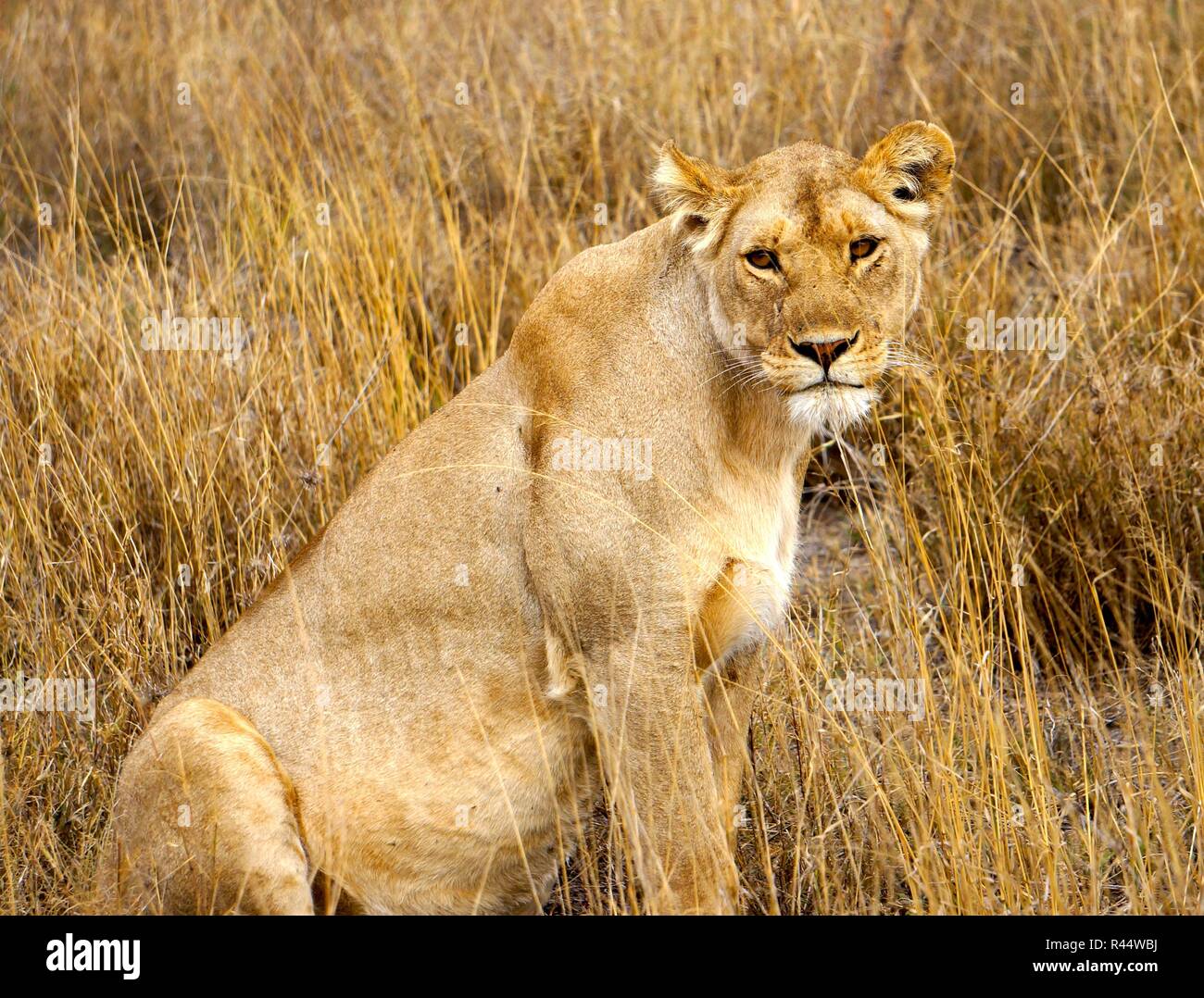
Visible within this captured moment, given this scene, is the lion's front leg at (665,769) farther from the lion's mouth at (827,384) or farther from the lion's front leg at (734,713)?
the lion's mouth at (827,384)

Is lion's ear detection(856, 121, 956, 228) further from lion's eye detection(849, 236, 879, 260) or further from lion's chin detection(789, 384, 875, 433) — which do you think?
lion's chin detection(789, 384, 875, 433)

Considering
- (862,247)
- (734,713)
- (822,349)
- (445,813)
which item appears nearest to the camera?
(822,349)

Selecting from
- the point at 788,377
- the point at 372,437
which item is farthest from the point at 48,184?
the point at 788,377

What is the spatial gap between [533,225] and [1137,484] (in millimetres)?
2452

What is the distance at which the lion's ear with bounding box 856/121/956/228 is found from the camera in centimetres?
298

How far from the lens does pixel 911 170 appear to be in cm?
305

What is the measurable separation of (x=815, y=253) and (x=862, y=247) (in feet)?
0.38

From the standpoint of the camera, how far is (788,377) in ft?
9.30

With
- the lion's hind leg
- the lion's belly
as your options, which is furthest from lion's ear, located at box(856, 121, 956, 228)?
the lion's hind leg

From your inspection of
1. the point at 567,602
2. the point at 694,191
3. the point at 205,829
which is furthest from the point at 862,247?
the point at 205,829

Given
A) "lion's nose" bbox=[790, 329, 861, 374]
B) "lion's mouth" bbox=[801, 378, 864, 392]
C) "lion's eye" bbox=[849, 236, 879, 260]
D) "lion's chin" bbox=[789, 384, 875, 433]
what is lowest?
"lion's chin" bbox=[789, 384, 875, 433]

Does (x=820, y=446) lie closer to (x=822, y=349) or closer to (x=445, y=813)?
(x=822, y=349)

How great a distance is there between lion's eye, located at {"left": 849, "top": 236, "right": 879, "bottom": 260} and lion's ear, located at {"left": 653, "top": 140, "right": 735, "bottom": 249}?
0.91ft

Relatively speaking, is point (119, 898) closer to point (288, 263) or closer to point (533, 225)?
A: point (288, 263)
